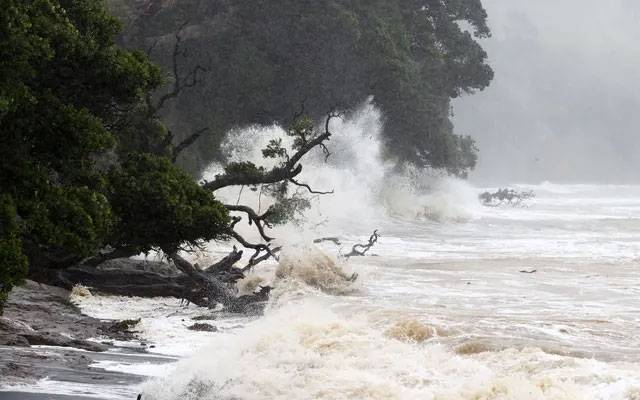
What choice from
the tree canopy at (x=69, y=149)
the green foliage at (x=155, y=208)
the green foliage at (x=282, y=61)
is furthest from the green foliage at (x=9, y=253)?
the green foliage at (x=282, y=61)

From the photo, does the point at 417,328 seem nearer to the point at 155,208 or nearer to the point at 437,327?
the point at 437,327

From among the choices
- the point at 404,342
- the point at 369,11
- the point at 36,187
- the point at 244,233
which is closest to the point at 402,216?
the point at 369,11

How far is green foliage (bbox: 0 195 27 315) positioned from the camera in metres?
10.0

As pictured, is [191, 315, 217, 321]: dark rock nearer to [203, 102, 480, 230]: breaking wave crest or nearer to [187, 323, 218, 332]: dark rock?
[187, 323, 218, 332]: dark rock

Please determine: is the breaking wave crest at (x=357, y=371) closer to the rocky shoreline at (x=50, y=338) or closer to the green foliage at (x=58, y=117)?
the rocky shoreline at (x=50, y=338)

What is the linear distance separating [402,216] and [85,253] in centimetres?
4229

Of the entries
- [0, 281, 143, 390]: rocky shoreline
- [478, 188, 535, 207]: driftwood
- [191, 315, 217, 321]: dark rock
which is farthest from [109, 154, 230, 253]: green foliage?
[478, 188, 535, 207]: driftwood

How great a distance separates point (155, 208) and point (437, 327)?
431 cm

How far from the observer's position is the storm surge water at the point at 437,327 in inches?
429

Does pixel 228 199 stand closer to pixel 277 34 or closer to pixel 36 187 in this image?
pixel 277 34

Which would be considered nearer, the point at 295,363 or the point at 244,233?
the point at 295,363

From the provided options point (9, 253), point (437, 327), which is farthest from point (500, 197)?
point (9, 253)

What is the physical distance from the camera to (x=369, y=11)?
4981 centimetres

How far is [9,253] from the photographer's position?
10.0m
